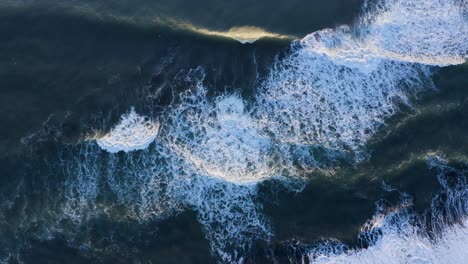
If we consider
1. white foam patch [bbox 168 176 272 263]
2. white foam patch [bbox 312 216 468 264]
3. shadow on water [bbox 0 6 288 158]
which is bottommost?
white foam patch [bbox 312 216 468 264]

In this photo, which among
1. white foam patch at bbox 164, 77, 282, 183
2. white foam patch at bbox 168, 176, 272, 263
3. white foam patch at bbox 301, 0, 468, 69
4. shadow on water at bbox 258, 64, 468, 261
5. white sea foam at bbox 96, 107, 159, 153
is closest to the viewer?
white foam patch at bbox 168, 176, 272, 263

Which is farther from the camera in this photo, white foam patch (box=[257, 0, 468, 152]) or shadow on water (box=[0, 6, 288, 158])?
white foam patch (box=[257, 0, 468, 152])

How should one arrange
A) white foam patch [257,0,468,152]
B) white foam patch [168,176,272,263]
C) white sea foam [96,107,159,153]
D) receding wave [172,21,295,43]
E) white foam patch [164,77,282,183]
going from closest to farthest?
1. white foam patch [168,176,272,263]
2. white foam patch [164,77,282,183]
3. white sea foam [96,107,159,153]
4. white foam patch [257,0,468,152]
5. receding wave [172,21,295,43]

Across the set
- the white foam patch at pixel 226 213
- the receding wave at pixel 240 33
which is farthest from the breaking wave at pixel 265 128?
the receding wave at pixel 240 33

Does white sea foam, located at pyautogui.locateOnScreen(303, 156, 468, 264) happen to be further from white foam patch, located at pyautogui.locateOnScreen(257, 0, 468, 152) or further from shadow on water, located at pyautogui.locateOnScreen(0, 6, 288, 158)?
shadow on water, located at pyautogui.locateOnScreen(0, 6, 288, 158)

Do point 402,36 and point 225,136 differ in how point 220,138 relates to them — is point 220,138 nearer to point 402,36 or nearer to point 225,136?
point 225,136

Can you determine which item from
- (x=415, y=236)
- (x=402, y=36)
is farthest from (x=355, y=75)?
(x=415, y=236)

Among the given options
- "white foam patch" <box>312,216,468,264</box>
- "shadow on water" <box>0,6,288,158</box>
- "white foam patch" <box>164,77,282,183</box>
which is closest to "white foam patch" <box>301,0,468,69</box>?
"shadow on water" <box>0,6,288,158</box>
